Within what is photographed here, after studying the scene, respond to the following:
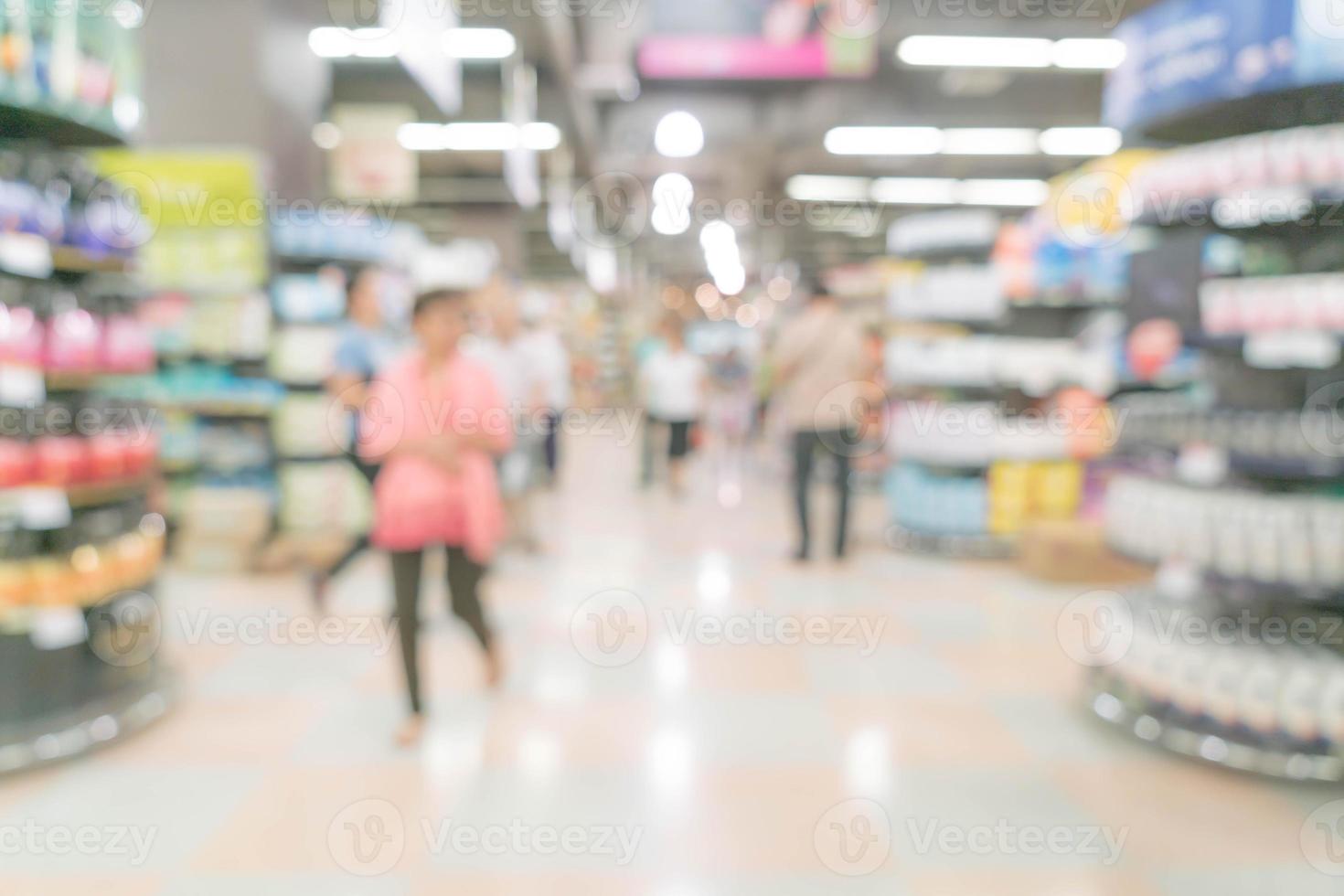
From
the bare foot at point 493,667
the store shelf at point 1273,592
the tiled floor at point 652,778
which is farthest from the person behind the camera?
the bare foot at point 493,667

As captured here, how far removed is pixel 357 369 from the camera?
15.5ft

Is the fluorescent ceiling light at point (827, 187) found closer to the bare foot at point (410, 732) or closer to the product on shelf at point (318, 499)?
the product on shelf at point (318, 499)

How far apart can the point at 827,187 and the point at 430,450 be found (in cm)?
1398

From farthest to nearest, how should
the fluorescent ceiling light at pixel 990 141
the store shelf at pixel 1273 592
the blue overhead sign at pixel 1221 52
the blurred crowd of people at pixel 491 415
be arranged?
the fluorescent ceiling light at pixel 990 141
the blurred crowd of people at pixel 491 415
the store shelf at pixel 1273 592
the blue overhead sign at pixel 1221 52

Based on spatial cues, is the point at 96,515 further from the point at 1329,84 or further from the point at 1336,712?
the point at 1329,84

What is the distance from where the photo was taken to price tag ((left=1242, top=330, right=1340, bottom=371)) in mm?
3236

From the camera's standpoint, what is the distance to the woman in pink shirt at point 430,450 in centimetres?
333

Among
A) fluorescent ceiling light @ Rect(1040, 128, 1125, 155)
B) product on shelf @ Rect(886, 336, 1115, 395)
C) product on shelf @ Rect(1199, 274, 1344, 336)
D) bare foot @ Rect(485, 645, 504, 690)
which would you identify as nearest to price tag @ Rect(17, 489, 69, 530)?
bare foot @ Rect(485, 645, 504, 690)

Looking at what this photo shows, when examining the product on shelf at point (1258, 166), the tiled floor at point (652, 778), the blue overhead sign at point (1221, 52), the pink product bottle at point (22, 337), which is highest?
the blue overhead sign at point (1221, 52)

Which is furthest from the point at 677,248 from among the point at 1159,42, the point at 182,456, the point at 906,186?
the point at 1159,42

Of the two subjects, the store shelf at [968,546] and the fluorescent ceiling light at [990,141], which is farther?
the fluorescent ceiling light at [990,141]

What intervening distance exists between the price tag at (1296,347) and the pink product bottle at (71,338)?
4.11 metres

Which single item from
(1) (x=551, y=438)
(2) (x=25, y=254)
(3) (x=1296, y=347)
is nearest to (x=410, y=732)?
(2) (x=25, y=254)

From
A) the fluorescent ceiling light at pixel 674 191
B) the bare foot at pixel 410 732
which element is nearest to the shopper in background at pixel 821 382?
the fluorescent ceiling light at pixel 674 191
